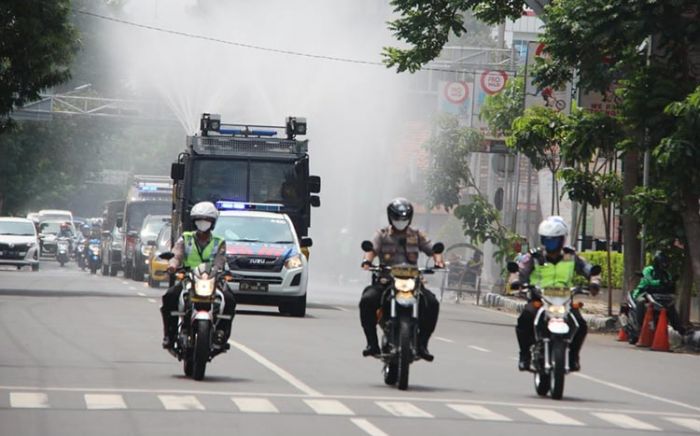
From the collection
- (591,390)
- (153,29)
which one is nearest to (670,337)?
(591,390)

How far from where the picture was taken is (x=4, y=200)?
89.9m

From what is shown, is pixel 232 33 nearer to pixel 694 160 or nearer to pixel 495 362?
pixel 694 160

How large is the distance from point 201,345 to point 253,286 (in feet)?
45.2

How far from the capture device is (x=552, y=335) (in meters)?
16.2

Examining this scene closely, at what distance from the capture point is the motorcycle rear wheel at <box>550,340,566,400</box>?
16.2m

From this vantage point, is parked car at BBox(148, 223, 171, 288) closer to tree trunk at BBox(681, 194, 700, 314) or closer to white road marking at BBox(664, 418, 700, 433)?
tree trunk at BBox(681, 194, 700, 314)

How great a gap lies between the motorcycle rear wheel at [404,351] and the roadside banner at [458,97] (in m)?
45.5

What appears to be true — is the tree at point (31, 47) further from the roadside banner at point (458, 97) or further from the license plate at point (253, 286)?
the roadside banner at point (458, 97)

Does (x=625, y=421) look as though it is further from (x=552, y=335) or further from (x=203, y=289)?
(x=203, y=289)

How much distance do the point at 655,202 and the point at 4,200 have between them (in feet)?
209

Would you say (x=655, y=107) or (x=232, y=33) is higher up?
(x=232, y=33)

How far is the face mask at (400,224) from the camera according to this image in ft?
56.1

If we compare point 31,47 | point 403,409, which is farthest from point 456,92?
point 403,409

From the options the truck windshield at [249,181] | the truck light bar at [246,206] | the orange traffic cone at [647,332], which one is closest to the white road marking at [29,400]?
the orange traffic cone at [647,332]
